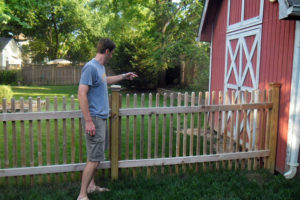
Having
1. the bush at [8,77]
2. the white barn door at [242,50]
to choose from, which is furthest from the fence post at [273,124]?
the bush at [8,77]

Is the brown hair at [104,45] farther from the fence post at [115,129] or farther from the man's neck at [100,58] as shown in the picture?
the fence post at [115,129]

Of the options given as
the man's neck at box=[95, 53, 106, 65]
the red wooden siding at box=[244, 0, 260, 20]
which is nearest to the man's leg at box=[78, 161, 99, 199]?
the man's neck at box=[95, 53, 106, 65]

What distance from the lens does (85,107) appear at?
3.46 meters

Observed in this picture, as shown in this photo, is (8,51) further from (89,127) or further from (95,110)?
(89,127)

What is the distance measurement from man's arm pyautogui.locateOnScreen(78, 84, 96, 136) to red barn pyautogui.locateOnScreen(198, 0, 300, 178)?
3.11 meters

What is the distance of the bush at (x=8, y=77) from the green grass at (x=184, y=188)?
2226cm

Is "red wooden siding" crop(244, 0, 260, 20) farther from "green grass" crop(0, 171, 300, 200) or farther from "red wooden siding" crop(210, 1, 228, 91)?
"green grass" crop(0, 171, 300, 200)

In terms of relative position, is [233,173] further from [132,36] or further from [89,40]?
[89,40]

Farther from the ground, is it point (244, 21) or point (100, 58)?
point (244, 21)

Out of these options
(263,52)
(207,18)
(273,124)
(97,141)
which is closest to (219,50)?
(207,18)

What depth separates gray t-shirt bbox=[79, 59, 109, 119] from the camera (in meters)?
3.51

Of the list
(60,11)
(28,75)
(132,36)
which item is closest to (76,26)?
(60,11)

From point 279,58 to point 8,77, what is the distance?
23659 mm

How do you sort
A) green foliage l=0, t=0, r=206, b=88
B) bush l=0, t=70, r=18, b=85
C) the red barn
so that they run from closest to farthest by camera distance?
the red barn → green foliage l=0, t=0, r=206, b=88 → bush l=0, t=70, r=18, b=85
